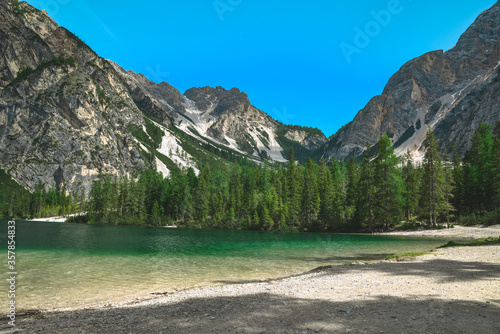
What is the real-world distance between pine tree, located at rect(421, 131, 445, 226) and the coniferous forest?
0.51 ft

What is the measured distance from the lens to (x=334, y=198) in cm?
6819

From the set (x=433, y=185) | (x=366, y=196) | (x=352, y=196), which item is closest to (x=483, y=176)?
(x=433, y=185)

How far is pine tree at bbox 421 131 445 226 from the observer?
50.8 meters

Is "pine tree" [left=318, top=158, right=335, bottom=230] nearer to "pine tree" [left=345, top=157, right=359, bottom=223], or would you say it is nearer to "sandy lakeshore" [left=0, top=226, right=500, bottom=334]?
"pine tree" [left=345, top=157, right=359, bottom=223]

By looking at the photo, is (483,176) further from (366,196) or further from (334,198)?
(334,198)

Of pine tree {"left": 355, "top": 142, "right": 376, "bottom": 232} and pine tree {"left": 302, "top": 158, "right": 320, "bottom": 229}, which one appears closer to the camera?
pine tree {"left": 355, "top": 142, "right": 376, "bottom": 232}

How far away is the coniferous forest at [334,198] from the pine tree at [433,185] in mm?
157

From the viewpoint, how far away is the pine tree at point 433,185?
167ft

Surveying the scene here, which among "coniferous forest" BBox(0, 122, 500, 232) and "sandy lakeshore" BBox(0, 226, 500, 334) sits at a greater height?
"coniferous forest" BBox(0, 122, 500, 232)

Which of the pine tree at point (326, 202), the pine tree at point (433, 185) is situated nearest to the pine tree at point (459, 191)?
the pine tree at point (433, 185)

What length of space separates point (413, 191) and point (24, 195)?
177542 millimetres

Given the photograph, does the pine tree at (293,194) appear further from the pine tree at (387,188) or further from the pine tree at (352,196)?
the pine tree at (387,188)

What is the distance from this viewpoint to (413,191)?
191 ft

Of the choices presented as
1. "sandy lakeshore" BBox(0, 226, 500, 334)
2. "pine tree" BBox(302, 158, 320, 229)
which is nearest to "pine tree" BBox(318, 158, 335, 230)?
"pine tree" BBox(302, 158, 320, 229)
